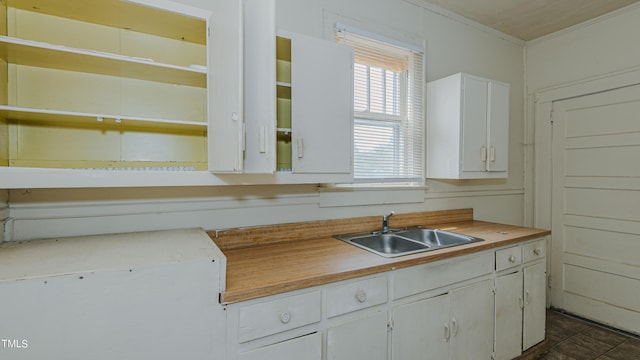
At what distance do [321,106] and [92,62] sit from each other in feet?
3.58

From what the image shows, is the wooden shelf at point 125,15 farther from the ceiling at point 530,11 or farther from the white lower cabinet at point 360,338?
the ceiling at point 530,11

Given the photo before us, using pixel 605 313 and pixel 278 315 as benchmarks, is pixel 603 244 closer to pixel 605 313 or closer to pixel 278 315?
pixel 605 313

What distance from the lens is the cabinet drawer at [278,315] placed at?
1.20m

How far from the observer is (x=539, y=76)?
3.24m

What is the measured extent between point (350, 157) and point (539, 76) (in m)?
2.70

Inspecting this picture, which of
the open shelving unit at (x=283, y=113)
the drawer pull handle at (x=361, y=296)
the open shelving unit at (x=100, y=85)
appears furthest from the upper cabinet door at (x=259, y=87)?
the drawer pull handle at (x=361, y=296)

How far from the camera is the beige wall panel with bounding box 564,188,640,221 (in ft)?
8.61

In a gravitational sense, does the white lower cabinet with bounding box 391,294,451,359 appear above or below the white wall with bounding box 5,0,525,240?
below

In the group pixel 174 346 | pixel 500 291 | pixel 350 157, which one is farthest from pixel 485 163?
pixel 174 346

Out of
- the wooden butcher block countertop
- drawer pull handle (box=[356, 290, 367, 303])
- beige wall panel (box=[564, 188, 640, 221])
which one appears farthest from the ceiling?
drawer pull handle (box=[356, 290, 367, 303])

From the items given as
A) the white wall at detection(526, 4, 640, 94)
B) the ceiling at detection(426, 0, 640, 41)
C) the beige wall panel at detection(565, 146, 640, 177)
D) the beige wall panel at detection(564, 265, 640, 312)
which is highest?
the ceiling at detection(426, 0, 640, 41)

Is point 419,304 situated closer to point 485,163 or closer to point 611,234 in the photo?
point 485,163

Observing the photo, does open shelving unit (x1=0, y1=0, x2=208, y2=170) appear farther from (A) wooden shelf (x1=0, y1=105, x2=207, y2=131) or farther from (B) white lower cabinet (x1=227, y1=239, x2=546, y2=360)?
(B) white lower cabinet (x1=227, y1=239, x2=546, y2=360)

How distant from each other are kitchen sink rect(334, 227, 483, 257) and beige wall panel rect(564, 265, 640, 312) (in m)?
1.71
